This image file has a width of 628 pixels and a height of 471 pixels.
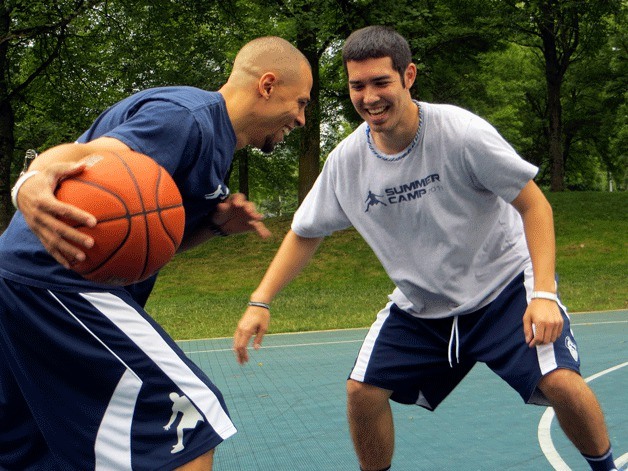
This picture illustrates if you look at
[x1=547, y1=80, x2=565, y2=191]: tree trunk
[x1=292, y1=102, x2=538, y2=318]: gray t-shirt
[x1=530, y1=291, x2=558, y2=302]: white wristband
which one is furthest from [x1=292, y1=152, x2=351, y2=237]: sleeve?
[x1=547, y1=80, x2=565, y2=191]: tree trunk

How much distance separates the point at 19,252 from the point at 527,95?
36373 mm

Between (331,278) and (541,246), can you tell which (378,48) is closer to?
(541,246)

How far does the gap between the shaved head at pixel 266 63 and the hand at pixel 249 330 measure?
3.67 ft

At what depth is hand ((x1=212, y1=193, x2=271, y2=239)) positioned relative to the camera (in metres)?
3.43

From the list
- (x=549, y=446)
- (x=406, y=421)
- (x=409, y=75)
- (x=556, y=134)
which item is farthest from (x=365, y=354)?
(x=556, y=134)

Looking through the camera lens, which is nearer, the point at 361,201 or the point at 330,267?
the point at 361,201

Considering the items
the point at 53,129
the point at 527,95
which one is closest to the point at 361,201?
the point at 53,129

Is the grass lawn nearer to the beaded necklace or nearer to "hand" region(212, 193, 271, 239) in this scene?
the beaded necklace

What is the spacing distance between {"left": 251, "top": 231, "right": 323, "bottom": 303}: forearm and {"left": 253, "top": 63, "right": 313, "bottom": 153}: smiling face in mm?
861

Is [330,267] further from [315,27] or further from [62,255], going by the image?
[62,255]

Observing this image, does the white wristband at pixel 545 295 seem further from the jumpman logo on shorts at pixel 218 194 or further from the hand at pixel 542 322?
the jumpman logo on shorts at pixel 218 194

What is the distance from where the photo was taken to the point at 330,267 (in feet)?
62.5

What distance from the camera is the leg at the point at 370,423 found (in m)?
4.04

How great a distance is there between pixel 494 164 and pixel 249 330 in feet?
4.34
